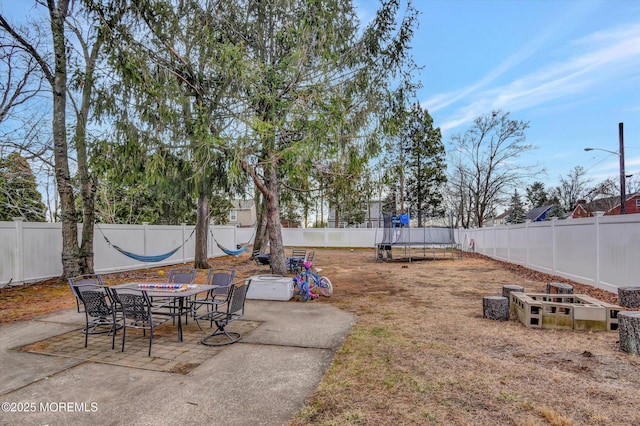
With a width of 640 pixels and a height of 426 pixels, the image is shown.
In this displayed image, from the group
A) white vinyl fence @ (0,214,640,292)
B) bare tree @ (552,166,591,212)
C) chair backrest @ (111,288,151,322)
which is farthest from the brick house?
chair backrest @ (111,288,151,322)

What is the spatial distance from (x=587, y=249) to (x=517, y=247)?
5.69 metres

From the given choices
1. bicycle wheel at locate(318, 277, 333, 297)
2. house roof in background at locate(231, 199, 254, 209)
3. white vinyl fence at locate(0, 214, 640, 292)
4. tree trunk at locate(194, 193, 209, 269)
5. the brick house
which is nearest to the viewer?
white vinyl fence at locate(0, 214, 640, 292)

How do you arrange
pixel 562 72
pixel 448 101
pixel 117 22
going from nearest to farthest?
pixel 117 22
pixel 562 72
pixel 448 101

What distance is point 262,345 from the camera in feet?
13.9

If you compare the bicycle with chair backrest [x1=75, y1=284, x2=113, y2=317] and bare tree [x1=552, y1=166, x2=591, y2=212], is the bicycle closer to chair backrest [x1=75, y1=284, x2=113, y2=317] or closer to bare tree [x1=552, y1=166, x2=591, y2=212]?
chair backrest [x1=75, y1=284, x2=113, y2=317]

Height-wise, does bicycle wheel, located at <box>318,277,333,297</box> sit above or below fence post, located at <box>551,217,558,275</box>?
below

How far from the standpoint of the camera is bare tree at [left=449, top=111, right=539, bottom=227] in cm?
2558

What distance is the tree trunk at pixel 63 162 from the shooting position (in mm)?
8977

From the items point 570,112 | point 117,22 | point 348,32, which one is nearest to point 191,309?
point 117,22

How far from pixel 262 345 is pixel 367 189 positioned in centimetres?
579

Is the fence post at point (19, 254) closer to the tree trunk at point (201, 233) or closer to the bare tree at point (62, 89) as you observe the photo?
the bare tree at point (62, 89)

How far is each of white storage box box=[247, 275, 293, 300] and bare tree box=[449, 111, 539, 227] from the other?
24.2 meters

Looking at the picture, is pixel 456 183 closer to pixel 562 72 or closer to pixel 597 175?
pixel 597 175

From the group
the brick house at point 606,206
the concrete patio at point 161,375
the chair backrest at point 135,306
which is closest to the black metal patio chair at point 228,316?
the concrete patio at point 161,375
